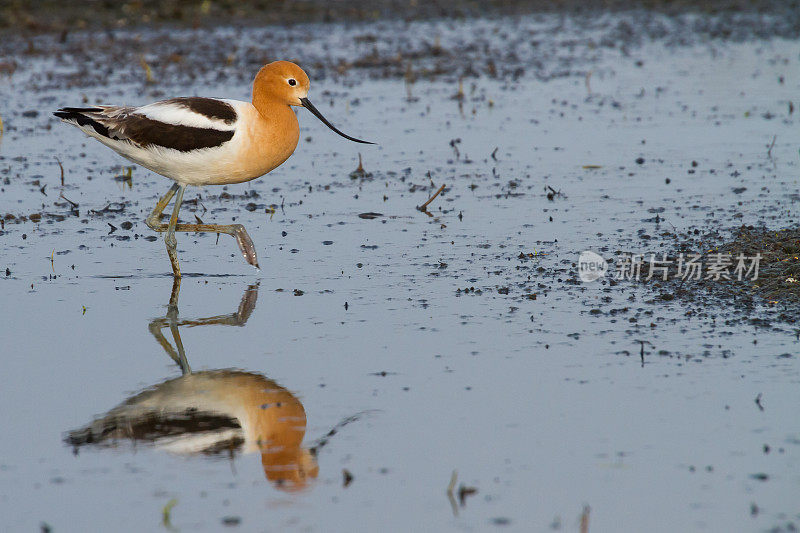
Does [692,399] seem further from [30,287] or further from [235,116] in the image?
[30,287]

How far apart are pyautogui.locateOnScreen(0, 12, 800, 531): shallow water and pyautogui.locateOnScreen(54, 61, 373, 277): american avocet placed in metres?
0.77

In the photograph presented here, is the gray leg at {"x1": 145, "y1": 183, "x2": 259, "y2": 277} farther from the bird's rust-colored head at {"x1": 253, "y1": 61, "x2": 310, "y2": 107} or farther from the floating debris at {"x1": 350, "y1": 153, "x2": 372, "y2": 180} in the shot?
the floating debris at {"x1": 350, "y1": 153, "x2": 372, "y2": 180}

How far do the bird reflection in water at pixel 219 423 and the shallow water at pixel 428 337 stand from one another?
0.06 metres

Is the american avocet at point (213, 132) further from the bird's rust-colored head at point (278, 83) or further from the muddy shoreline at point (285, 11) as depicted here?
the muddy shoreline at point (285, 11)

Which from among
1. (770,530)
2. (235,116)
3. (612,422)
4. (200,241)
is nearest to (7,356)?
(235,116)

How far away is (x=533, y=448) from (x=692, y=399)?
989 mm

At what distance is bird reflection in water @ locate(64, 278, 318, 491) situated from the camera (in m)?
5.21

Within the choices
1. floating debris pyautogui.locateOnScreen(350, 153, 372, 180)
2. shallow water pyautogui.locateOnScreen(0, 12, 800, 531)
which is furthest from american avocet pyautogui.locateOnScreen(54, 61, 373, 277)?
floating debris pyautogui.locateOnScreen(350, 153, 372, 180)

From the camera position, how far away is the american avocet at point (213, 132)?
773cm

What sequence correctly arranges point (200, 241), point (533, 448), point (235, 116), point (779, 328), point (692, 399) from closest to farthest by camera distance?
point (533, 448)
point (692, 399)
point (779, 328)
point (235, 116)
point (200, 241)

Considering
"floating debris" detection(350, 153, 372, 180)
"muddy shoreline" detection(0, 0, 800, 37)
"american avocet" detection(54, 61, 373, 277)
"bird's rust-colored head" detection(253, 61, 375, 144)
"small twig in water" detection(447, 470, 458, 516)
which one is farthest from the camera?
"muddy shoreline" detection(0, 0, 800, 37)

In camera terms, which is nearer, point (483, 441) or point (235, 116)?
point (483, 441)

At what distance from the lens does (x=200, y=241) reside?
366 inches

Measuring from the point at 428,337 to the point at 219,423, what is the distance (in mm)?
1581
